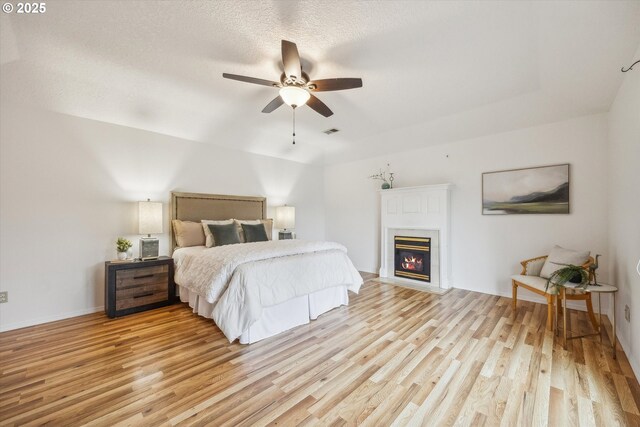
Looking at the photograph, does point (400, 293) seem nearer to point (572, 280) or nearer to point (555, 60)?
point (572, 280)

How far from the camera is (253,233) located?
438 cm

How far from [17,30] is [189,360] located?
3187 millimetres

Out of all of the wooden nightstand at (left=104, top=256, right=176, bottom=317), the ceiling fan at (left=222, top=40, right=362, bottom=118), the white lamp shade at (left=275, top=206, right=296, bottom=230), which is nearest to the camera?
the ceiling fan at (left=222, top=40, right=362, bottom=118)

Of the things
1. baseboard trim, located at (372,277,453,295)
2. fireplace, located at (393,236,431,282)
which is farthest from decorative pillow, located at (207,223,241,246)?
fireplace, located at (393,236,431,282)

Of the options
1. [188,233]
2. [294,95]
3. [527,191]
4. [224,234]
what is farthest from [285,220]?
[527,191]

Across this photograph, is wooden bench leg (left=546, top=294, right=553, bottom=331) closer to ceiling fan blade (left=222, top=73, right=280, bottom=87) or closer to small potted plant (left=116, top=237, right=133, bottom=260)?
ceiling fan blade (left=222, top=73, right=280, bottom=87)

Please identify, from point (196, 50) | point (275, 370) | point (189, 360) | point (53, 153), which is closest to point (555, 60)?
point (196, 50)

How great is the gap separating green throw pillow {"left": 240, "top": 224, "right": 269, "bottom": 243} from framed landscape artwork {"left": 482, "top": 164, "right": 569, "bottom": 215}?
3.68 m

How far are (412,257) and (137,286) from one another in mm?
4363

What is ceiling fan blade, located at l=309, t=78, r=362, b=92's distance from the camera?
94.7 inches

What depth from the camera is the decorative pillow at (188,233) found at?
13.1 ft

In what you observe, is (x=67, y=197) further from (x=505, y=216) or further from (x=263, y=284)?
(x=505, y=216)

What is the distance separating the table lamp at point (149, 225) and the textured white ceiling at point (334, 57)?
1234mm

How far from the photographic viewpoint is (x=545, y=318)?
10.1 ft
